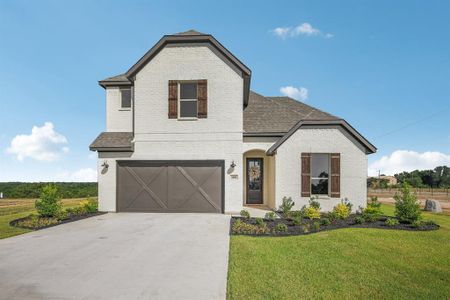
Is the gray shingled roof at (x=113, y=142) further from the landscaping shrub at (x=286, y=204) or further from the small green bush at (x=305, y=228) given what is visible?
the small green bush at (x=305, y=228)

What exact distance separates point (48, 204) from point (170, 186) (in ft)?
17.0

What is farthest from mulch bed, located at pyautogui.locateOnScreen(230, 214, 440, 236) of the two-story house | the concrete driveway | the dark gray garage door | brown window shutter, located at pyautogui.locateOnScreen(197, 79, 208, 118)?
brown window shutter, located at pyautogui.locateOnScreen(197, 79, 208, 118)

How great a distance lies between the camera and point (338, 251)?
6.62 meters

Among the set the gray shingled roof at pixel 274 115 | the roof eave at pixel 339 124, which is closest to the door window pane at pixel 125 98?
the gray shingled roof at pixel 274 115

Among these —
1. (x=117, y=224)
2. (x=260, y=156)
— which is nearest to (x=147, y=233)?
(x=117, y=224)

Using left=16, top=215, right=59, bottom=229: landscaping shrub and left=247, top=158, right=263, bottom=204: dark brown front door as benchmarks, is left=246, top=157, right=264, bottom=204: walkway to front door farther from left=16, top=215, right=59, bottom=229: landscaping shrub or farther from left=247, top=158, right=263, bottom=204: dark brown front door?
left=16, top=215, right=59, bottom=229: landscaping shrub

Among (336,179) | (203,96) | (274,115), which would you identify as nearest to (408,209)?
(336,179)

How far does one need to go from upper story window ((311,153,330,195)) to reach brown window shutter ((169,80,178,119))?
712cm

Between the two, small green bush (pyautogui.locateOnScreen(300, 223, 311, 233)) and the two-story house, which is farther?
the two-story house

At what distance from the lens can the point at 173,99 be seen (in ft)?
41.5

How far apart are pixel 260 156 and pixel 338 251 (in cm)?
855

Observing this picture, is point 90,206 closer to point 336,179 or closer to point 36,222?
point 36,222

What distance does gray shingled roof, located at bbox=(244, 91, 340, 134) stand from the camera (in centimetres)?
1344

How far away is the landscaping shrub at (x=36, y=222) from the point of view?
31.8 ft
